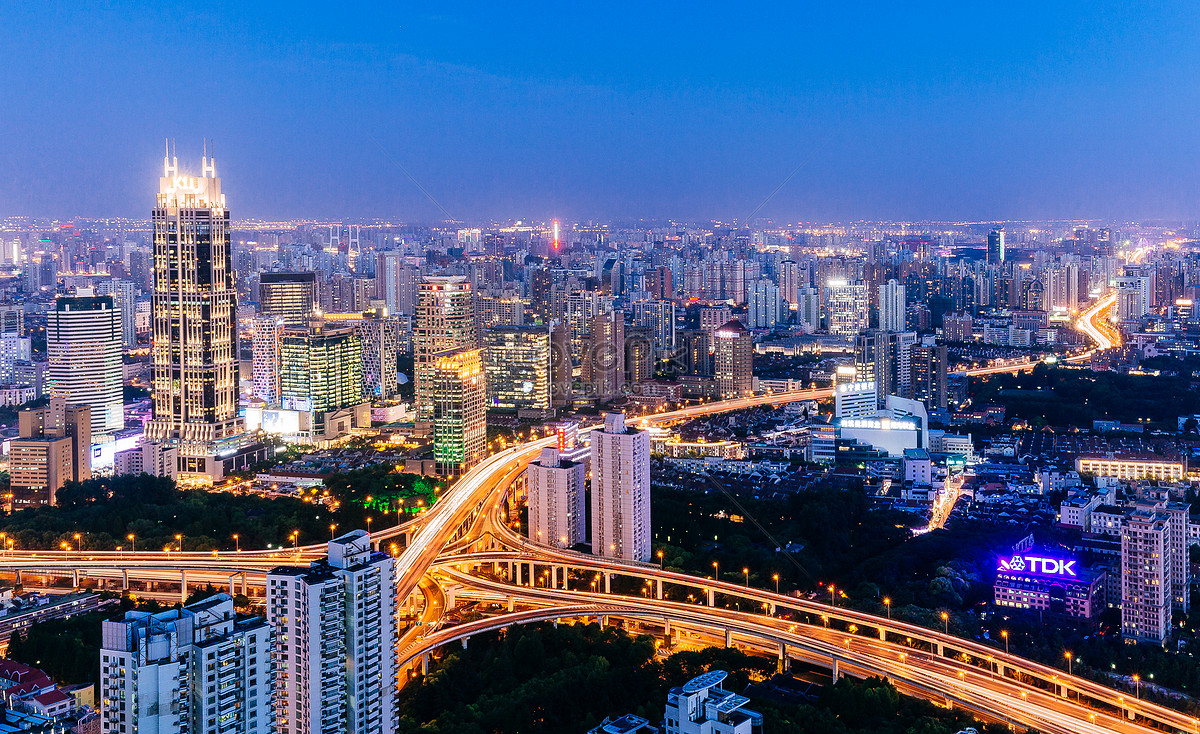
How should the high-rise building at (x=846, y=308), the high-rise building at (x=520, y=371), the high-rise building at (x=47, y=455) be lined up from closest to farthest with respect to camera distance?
the high-rise building at (x=47, y=455) < the high-rise building at (x=520, y=371) < the high-rise building at (x=846, y=308)

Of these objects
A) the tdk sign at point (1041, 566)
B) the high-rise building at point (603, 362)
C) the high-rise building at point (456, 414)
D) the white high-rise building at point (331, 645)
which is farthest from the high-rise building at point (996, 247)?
the white high-rise building at point (331, 645)

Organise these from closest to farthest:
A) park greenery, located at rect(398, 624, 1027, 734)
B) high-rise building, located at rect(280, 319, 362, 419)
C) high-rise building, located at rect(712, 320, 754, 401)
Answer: park greenery, located at rect(398, 624, 1027, 734) → high-rise building, located at rect(280, 319, 362, 419) → high-rise building, located at rect(712, 320, 754, 401)

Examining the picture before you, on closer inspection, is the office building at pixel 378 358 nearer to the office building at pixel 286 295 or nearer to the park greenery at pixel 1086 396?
the office building at pixel 286 295

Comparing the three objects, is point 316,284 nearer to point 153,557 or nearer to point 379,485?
point 379,485

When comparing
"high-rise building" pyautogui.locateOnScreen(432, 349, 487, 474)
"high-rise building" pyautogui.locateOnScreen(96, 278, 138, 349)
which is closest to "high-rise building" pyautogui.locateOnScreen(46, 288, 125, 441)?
"high-rise building" pyautogui.locateOnScreen(432, 349, 487, 474)

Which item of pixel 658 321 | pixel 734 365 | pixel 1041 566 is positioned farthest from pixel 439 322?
pixel 1041 566

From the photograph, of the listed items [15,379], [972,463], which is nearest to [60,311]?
[15,379]

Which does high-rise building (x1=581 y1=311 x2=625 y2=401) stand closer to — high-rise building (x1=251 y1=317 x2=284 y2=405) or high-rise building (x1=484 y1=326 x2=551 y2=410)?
high-rise building (x1=484 y1=326 x2=551 y2=410)
